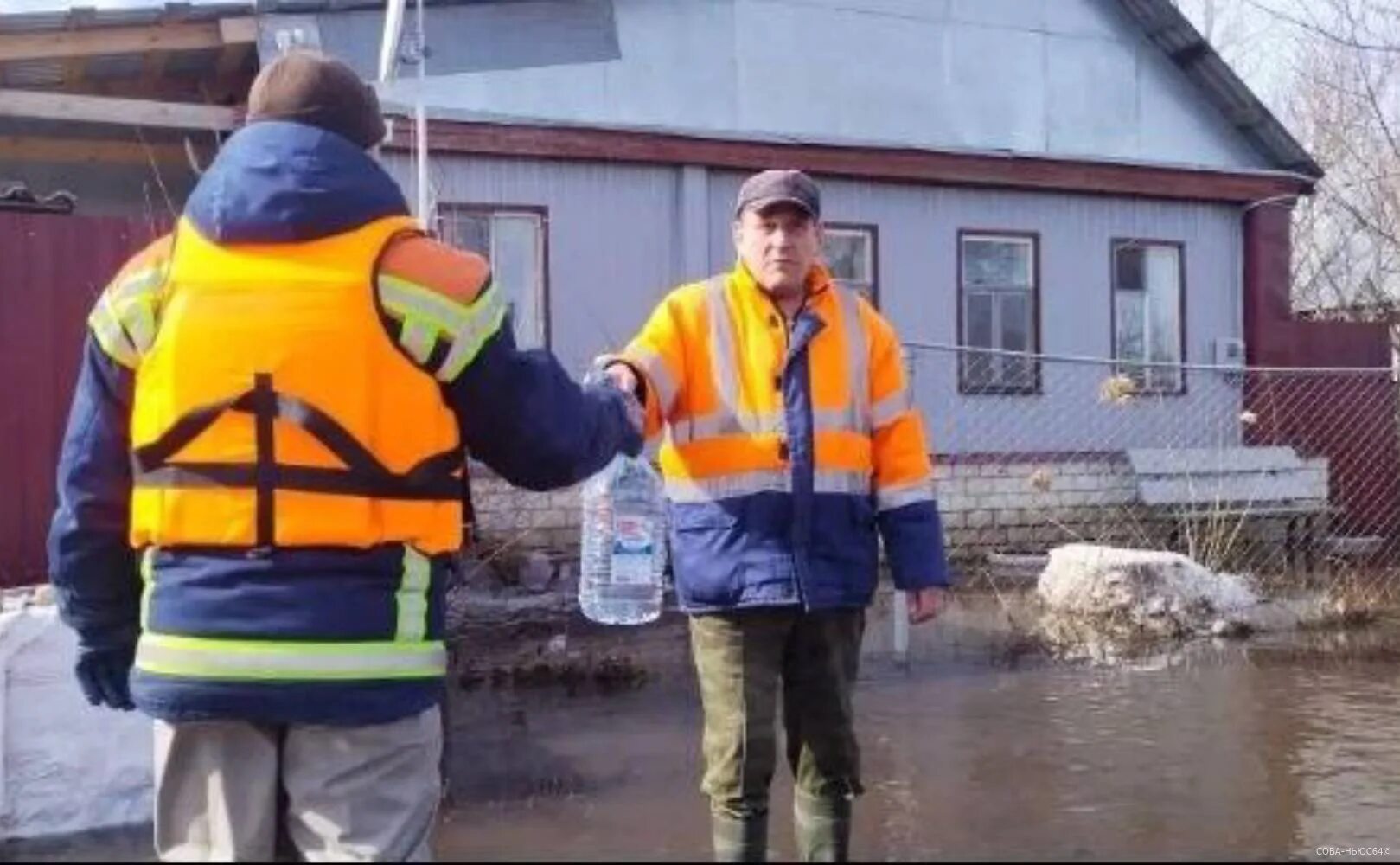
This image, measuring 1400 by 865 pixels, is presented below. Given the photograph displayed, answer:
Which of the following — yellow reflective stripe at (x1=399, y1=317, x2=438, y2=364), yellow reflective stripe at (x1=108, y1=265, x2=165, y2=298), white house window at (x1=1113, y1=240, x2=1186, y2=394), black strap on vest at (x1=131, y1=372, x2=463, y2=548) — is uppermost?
white house window at (x1=1113, y1=240, x2=1186, y2=394)

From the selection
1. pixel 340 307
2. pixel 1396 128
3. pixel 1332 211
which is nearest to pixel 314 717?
pixel 340 307

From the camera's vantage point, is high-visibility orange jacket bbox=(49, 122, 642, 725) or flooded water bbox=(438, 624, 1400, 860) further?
flooded water bbox=(438, 624, 1400, 860)

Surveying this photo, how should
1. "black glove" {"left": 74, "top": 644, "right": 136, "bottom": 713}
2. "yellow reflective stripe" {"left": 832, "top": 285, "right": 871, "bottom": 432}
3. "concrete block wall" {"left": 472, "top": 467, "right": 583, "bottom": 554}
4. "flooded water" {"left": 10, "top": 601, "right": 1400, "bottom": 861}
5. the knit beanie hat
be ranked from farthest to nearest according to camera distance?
"concrete block wall" {"left": 472, "top": 467, "right": 583, "bottom": 554}
"flooded water" {"left": 10, "top": 601, "right": 1400, "bottom": 861}
"yellow reflective stripe" {"left": 832, "top": 285, "right": 871, "bottom": 432}
"black glove" {"left": 74, "top": 644, "right": 136, "bottom": 713}
the knit beanie hat

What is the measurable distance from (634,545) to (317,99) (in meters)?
3.75

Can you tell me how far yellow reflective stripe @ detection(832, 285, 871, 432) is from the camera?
177 inches

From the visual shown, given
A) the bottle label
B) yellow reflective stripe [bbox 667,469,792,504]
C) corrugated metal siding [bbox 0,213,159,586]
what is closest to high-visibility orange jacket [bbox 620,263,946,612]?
yellow reflective stripe [bbox 667,469,792,504]

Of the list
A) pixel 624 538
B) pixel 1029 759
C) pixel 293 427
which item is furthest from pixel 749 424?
pixel 1029 759

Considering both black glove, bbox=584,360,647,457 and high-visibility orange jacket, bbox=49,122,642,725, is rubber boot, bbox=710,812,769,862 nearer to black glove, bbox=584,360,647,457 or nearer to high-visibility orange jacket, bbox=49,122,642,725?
black glove, bbox=584,360,647,457

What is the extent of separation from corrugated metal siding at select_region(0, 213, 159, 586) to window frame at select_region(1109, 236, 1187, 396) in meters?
10.2

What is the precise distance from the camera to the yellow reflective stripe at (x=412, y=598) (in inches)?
111

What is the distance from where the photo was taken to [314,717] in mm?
2717

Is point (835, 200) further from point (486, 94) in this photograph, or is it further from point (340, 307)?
point (340, 307)

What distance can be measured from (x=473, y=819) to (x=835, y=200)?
9.70 m

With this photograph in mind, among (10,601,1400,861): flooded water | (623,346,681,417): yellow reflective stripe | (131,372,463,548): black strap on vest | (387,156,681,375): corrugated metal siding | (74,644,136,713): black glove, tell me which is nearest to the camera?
(131,372,463,548): black strap on vest
